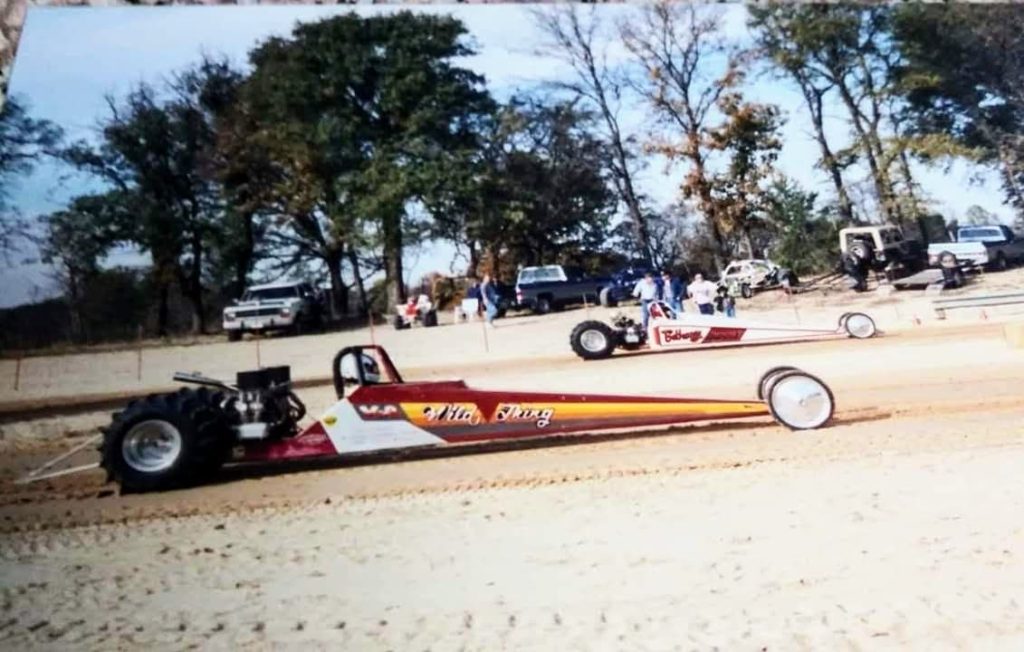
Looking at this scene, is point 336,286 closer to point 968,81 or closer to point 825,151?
point 825,151

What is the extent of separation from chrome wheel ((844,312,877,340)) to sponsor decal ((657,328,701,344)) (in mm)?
468

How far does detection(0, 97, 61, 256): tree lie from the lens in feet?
7.73

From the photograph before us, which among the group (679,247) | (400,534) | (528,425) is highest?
(679,247)

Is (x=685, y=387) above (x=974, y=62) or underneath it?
underneath

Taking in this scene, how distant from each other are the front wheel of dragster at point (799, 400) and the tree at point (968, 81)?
0.87 metres

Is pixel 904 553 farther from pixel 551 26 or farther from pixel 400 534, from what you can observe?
pixel 551 26

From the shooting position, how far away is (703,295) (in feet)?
9.09

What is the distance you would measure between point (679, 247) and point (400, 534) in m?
1.16

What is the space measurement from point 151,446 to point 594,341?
3.91 feet

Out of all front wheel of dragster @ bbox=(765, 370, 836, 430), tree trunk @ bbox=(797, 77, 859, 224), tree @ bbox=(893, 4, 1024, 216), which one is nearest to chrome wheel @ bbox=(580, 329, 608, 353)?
front wheel of dragster @ bbox=(765, 370, 836, 430)

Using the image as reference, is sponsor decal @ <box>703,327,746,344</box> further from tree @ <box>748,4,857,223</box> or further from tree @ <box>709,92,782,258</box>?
tree @ <box>748,4,857,223</box>

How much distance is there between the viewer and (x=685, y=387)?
2746mm

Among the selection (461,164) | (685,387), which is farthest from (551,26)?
(685,387)

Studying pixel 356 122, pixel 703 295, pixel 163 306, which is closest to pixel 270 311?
pixel 163 306
